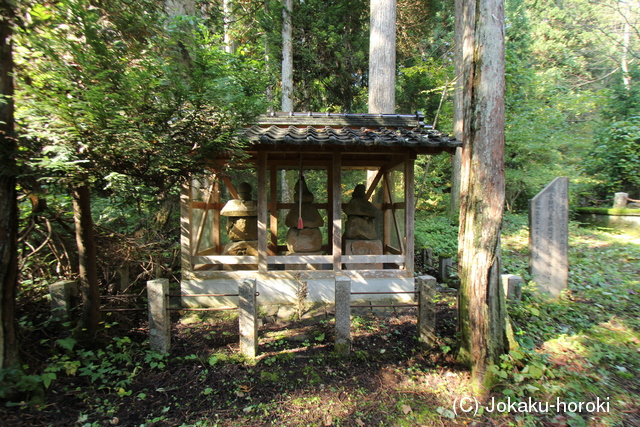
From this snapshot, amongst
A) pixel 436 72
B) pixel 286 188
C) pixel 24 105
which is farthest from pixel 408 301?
pixel 436 72

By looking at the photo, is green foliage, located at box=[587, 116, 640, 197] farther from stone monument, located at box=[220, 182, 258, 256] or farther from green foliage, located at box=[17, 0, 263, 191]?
green foliage, located at box=[17, 0, 263, 191]

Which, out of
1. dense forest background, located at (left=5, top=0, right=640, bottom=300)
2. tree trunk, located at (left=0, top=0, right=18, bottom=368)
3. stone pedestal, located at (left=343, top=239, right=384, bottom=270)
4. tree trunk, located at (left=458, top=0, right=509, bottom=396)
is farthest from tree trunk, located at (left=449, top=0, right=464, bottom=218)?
tree trunk, located at (left=0, top=0, right=18, bottom=368)

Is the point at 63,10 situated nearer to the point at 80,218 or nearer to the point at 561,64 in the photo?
the point at 80,218

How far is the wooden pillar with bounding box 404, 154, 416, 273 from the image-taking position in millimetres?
4828

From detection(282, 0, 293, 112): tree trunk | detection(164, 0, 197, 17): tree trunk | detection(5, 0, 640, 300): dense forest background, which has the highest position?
detection(282, 0, 293, 112): tree trunk

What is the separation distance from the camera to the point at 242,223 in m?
5.44

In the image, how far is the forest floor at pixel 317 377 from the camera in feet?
8.23

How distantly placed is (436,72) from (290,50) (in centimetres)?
547

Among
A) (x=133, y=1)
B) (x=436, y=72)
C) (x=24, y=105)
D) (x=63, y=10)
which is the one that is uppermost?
(x=436, y=72)

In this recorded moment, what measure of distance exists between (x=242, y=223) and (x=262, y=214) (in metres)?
0.79

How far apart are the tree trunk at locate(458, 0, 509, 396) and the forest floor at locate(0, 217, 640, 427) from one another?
0.26 m

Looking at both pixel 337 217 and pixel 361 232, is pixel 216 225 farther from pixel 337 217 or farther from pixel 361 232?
pixel 361 232

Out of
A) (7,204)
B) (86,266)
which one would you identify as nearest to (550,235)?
(86,266)

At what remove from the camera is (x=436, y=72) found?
11.1m
